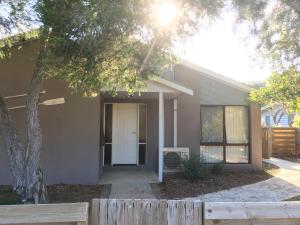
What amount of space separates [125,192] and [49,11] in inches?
211

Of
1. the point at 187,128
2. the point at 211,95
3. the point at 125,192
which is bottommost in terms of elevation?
the point at 125,192

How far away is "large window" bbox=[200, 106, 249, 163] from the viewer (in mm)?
14281

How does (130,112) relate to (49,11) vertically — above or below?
below

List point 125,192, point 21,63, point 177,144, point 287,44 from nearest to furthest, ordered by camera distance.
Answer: point 287,44, point 125,192, point 21,63, point 177,144

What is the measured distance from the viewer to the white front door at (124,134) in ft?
47.6

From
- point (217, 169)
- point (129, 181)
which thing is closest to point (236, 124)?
point (217, 169)

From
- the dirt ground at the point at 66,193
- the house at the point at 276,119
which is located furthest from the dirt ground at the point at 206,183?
the house at the point at 276,119

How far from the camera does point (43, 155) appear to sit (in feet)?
37.6

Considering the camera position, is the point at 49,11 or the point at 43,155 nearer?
the point at 49,11

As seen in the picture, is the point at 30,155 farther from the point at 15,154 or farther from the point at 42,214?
the point at 42,214

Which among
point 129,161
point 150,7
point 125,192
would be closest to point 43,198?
point 125,192

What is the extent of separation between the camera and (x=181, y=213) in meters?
3.27

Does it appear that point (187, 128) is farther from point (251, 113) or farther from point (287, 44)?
point (287, 44)

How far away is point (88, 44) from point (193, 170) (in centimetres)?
659
